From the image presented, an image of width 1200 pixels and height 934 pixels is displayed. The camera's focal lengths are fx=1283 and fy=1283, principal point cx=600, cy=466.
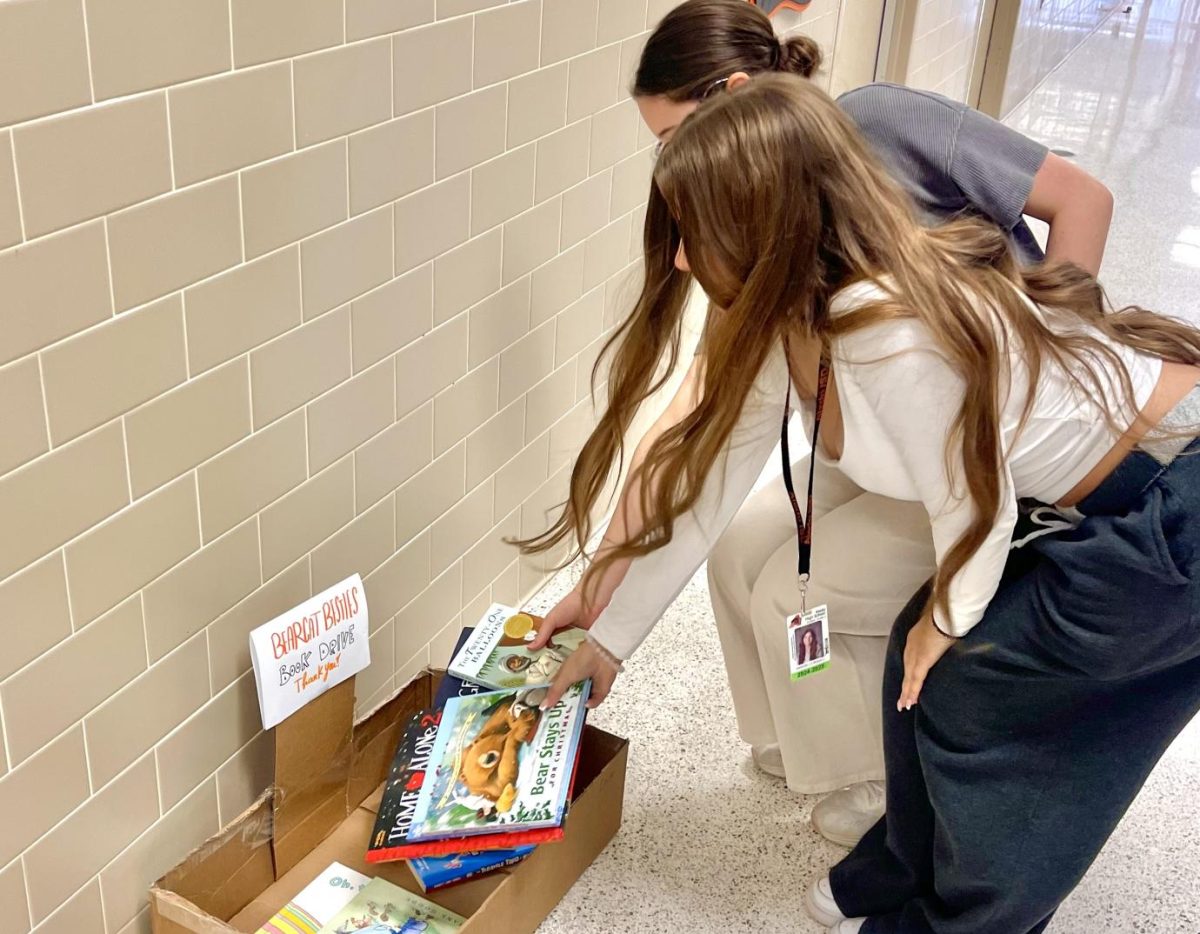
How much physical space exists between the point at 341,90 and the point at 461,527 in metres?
0.84

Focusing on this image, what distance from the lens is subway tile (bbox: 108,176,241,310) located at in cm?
132

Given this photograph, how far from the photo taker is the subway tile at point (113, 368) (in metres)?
1.29

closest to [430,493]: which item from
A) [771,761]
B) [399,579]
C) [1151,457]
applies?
[399,579]

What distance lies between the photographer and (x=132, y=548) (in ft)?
4.74

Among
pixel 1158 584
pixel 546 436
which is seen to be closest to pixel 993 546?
pixel 1158 584

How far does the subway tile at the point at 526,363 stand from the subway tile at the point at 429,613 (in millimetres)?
321

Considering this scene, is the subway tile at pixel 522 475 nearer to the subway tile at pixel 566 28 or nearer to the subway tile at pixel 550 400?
the subway tile at pixel 550 400

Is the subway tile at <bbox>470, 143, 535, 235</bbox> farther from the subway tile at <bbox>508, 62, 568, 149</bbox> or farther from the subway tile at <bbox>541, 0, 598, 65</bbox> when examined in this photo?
the subway tile at <bbox>541, 0, 598, 65</bbox>

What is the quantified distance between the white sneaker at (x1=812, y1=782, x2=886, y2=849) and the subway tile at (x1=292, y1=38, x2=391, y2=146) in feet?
4.06

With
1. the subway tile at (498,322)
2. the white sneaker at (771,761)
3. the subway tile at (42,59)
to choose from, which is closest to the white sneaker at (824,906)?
the white sneaker at (771,761)

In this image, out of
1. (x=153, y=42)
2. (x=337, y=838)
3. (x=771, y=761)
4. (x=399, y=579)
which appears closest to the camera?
(x=153, y=42)

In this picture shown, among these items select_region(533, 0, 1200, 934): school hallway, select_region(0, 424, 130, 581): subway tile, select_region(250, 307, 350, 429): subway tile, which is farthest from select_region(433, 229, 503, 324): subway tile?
select_region(533, 0, 1200, 934): school hallway

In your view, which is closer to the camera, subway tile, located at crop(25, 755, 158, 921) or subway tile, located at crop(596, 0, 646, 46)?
subway tile, located at crop(25, 755, 158, 921)

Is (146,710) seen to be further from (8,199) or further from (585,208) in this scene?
(585,208)
